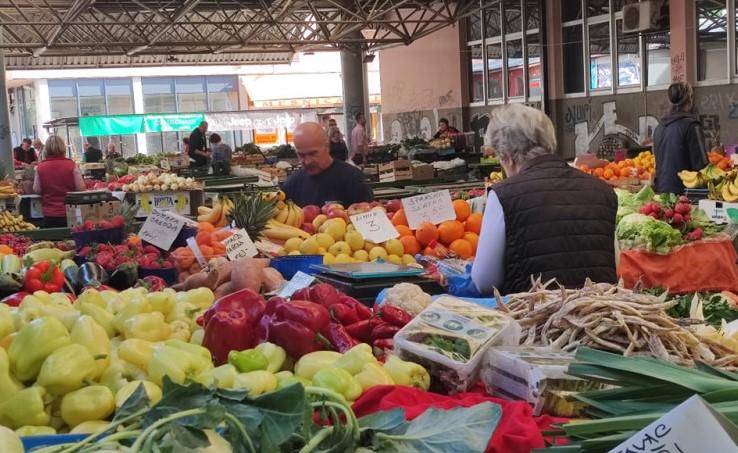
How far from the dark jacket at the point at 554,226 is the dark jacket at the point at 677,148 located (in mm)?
4304

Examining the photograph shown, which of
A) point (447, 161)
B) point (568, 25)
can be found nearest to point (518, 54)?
point (568, 25)

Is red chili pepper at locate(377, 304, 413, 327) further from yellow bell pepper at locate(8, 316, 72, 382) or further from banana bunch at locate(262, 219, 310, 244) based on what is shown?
banana bunch at locate(262, 219, 310, 244)

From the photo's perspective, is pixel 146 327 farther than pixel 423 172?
No

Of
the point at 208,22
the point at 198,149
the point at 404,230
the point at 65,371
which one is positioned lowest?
the point at 404,230

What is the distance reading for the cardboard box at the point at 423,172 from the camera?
12.0 meters

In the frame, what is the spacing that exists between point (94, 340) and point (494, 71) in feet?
57.6

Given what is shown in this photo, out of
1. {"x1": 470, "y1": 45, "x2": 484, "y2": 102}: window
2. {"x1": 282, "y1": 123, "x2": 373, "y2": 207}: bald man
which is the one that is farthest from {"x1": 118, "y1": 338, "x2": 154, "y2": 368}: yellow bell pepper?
{"x1": 470, "y1": 45, "x2": 484, "y2": 102}: window

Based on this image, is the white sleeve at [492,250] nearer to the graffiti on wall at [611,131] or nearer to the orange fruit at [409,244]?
the orange fruit at [409,244]

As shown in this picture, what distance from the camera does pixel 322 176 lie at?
6.01 m

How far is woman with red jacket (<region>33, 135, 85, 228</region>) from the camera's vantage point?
9.23 metres

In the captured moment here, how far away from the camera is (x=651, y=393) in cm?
165

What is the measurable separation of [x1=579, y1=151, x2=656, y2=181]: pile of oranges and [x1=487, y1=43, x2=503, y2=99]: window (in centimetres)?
903

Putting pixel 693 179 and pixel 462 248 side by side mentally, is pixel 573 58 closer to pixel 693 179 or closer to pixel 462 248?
pixel 693 179

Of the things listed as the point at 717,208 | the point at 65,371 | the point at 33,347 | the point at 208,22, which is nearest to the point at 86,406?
the point at 65,371
